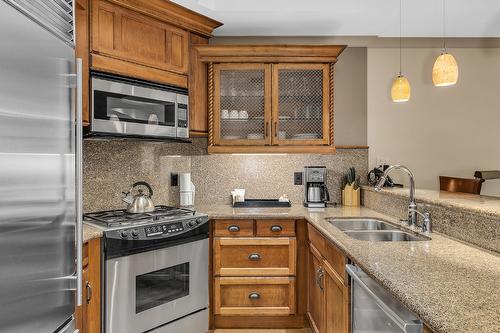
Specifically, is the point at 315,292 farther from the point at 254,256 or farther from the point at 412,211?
the point at 412,211

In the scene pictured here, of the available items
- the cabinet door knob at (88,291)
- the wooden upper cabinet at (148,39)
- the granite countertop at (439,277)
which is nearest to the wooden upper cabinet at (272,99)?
the wooden upper cabinet at (148,39)

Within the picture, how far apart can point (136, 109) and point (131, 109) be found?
4cm

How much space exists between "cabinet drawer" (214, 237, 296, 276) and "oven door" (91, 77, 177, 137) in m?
0.97

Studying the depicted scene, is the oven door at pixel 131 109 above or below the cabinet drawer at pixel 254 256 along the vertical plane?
above

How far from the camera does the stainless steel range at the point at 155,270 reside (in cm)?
233

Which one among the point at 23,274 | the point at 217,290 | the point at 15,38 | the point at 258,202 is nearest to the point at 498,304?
the point at 23,274

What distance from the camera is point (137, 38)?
2805mm

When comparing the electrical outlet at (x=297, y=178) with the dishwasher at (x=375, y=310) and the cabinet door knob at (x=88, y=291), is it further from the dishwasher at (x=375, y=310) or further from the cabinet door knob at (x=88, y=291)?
the cabinet door knob at (x=88, y=291)

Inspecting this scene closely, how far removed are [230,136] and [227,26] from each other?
0.99 metres

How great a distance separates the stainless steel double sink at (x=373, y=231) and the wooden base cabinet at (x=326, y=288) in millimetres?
230

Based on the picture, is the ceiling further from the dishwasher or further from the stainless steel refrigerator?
the dishwasher

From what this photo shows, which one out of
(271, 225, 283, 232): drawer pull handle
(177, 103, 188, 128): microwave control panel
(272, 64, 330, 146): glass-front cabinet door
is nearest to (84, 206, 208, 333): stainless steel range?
(271, 225, 283, 232): drawer pull handle

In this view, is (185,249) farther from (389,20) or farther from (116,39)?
(389,20)

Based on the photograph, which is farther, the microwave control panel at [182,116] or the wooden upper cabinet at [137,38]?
the microwave control panel at [182,116]
